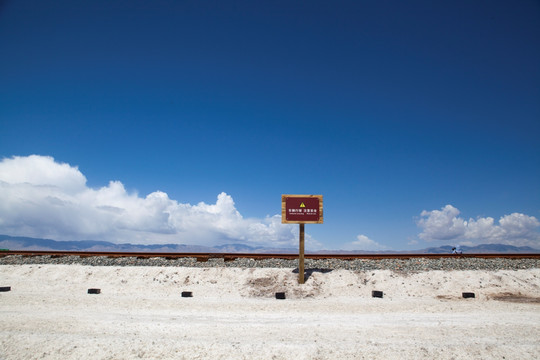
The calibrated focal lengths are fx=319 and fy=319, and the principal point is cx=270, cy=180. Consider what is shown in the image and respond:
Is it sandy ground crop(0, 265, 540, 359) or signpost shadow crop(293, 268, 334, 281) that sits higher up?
signpost shadow crop(293, 268, 334, 281)

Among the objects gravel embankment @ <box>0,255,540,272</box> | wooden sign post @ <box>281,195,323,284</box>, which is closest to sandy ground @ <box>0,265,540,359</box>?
gravel embankment @ <box>0,255,540,272</box>

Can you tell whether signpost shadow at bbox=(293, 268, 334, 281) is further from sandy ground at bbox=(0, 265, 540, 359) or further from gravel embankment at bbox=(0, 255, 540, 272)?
gravel embankment at bbox=(0, 255, 540, 272)

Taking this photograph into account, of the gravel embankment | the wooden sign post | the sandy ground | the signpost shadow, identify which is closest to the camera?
the sandy ground

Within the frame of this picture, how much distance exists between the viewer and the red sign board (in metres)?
19.6

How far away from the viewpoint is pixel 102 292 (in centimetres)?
1772

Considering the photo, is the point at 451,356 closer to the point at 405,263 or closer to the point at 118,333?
the point at 118,333

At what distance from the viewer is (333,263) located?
2045 cm

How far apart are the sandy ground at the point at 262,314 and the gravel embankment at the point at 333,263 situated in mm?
963

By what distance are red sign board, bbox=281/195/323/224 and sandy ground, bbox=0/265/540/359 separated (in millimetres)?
3126

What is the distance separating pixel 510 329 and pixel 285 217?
38.2ft

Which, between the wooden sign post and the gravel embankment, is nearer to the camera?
the gravel embankment

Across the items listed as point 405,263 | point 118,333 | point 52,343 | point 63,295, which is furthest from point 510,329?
point 63,295

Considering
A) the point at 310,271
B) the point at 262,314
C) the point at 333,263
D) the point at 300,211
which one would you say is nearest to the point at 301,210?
the point at 300,211

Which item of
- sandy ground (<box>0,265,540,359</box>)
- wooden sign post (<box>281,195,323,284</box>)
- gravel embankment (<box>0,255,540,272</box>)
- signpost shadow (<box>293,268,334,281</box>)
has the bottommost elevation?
sandy ground (<box>0,265,540,359</box>)
